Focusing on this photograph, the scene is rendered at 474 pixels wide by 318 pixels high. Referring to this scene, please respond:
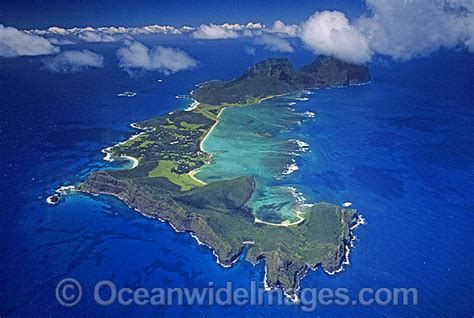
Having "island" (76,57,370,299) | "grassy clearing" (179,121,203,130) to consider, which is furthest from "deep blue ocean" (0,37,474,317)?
"grassy clearing" (179,121,203,130)

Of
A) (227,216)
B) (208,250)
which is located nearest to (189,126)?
(227,216)

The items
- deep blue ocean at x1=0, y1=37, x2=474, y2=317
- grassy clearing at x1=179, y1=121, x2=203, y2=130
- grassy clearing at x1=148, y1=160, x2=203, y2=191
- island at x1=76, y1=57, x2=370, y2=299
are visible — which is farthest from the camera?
grassy clearing at x1=179, y1=121, x2=203, y2=130

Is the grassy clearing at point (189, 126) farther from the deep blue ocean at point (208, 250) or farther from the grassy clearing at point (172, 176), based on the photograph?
the grassy clearing at point (172, 176)

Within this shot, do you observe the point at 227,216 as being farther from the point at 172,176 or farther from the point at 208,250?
the point at 172,176

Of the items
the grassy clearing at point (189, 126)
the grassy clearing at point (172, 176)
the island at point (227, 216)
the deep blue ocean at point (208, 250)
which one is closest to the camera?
the deep blue ocean at point (208, 250)

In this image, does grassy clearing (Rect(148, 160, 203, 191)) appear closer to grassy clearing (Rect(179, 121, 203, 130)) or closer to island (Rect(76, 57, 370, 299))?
island (Rect(76, 57, 370, 299))

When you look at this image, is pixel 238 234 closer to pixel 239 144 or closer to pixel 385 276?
pixel 385 276

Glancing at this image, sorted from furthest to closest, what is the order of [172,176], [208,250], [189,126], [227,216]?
[189,126] < [172,176] < [227,216] < [208,250]

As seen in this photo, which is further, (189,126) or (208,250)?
(189,126)

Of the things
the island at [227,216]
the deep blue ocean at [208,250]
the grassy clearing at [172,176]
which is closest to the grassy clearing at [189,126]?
the deep blue ocean at [208,250]
